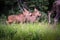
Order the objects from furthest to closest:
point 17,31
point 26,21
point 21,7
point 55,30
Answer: point 21,7 → point 26,21 → point 17,31 → point 55,30

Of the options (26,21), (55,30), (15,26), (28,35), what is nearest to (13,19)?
(26,21)

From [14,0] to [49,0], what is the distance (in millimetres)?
1306

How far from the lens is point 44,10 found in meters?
8.73

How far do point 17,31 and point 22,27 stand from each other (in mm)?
247

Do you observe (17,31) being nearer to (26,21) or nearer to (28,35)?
(28,35)

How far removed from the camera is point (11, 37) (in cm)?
596

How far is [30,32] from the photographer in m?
5.92

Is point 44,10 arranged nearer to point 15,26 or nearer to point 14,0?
point 14,0

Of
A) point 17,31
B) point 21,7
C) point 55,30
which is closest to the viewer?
point 55,30

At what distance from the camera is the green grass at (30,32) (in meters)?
5.60

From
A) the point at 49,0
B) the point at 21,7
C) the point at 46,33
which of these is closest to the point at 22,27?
the point at 46,33

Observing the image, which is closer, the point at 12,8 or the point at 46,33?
the point at 46,33

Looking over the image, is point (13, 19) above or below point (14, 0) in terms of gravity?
below

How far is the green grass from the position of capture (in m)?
5.60
